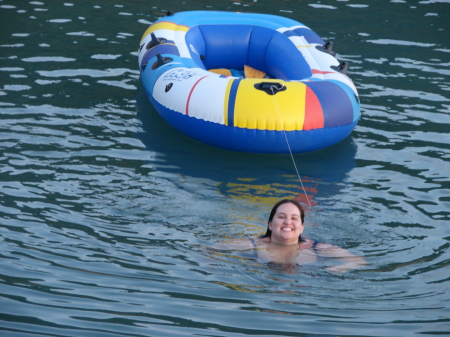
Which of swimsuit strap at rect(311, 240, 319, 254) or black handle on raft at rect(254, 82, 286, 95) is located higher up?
black handle on raft at rect(254, 82, 286, 95)

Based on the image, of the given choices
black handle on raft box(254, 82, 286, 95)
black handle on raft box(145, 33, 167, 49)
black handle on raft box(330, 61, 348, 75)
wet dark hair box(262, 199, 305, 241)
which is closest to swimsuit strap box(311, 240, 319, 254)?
wet dark hair box(262, 199, 305, 241)

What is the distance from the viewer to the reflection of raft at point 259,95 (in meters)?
6.70

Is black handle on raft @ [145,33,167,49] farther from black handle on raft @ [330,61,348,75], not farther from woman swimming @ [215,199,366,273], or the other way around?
woman swimming @ [215,199,366,273]

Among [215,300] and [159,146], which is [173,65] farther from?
[215,300]

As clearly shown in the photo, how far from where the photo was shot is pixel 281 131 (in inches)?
262

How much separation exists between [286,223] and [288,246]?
0.21 meters

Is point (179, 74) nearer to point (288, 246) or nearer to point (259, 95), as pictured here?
point (259, 95)

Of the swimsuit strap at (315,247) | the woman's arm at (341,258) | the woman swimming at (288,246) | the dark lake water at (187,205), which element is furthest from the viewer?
the swimsuit strap at (315,247)

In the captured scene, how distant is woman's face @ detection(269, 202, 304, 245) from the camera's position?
5.09 metres

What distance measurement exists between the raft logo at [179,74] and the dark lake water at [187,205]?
580 mm

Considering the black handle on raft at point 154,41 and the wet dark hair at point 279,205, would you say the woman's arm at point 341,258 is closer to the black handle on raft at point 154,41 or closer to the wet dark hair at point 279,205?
the wet dark hair at point 279,205

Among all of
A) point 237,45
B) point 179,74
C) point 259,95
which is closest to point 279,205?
point 259,95

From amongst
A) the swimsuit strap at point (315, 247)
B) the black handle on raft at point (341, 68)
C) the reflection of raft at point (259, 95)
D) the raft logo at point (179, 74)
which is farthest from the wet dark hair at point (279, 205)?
the black handle on raft at point (341, 68)

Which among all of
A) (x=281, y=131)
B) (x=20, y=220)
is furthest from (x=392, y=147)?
(x=20, y=220)
